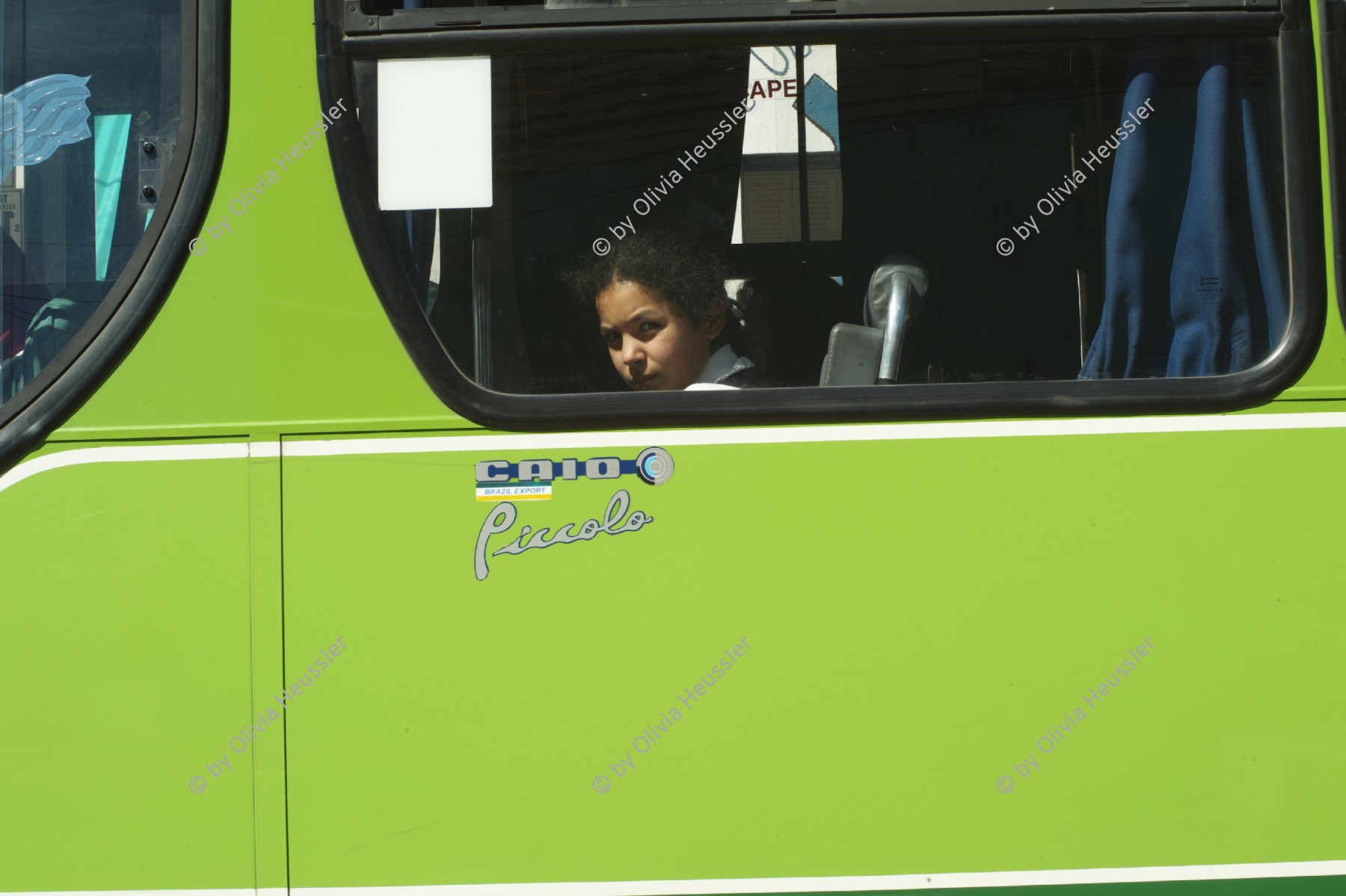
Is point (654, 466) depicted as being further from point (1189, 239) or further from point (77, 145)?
point (77, 145)

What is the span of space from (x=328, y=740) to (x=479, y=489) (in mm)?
486

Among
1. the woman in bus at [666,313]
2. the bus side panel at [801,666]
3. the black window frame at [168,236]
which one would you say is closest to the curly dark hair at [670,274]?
the woman in bus at [666,313]

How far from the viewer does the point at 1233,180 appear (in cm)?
166

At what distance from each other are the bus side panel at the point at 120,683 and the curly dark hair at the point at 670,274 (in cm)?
69

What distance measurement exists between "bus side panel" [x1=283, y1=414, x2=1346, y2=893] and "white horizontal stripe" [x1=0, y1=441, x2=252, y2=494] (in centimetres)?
12

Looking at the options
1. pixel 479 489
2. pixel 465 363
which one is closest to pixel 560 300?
pixel 465 363

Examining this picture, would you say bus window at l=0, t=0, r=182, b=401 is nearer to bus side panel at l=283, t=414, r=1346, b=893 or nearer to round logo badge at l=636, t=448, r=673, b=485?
Answer: bus side panel at l=283, t=414, r=1346, b=893

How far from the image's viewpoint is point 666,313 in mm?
1715

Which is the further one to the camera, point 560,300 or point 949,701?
point 560,300

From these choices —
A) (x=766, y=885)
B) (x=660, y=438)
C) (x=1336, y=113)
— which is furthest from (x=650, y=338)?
(x=1336, y=113)

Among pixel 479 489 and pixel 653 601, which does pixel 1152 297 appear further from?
pixel 479 489

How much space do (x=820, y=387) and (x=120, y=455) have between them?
3.85 ft

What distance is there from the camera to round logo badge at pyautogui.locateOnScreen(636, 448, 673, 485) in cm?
156

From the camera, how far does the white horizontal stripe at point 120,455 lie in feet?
5.12
